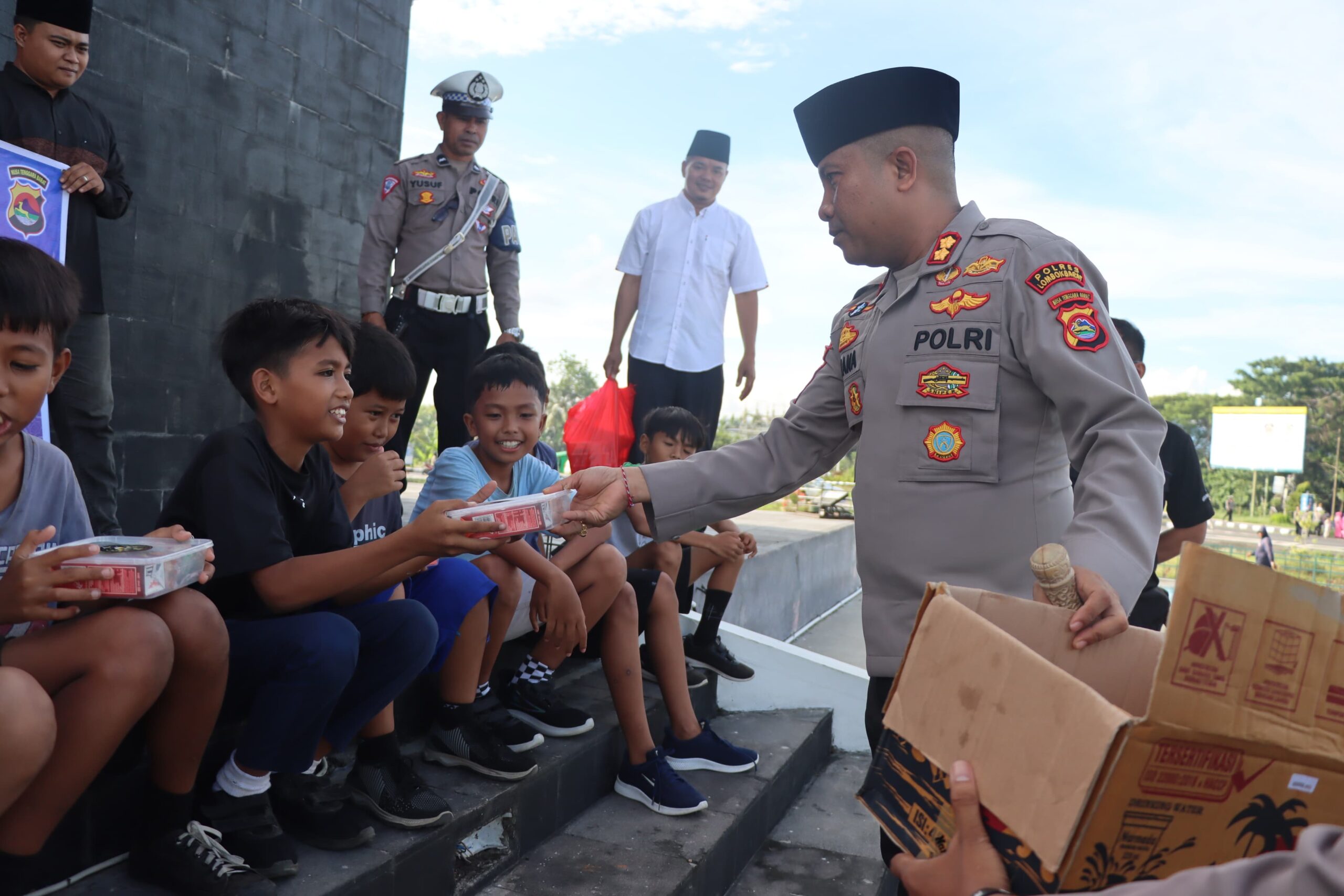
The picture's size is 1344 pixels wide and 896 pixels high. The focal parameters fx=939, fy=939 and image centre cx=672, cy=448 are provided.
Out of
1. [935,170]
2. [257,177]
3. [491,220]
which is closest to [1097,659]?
[935,170]

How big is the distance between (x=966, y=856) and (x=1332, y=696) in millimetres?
387

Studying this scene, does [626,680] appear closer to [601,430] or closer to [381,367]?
[381,367]

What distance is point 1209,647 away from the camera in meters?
0.87

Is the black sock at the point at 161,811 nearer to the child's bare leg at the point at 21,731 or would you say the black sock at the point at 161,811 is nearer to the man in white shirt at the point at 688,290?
the child's bare leg at the point at 21,731

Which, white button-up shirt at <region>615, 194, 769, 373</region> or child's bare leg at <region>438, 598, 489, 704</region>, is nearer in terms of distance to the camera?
child's bare leg at <region>438, 598, 489, 704</region>

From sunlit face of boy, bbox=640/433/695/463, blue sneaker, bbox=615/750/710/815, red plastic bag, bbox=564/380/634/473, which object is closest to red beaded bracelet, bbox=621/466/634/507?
blue sneaker, bbox=615/750/710/815

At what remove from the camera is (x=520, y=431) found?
2.77 meters

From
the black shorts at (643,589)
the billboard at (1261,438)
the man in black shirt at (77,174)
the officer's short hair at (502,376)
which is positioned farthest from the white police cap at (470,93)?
the billboard at (1261,438)

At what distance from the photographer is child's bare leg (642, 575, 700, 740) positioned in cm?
296

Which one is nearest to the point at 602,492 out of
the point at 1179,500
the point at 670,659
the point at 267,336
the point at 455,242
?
the point at 267,336

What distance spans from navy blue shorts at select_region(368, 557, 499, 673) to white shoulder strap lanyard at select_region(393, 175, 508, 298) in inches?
72.2

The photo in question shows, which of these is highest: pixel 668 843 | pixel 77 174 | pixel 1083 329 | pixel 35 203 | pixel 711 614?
pixel 77 174

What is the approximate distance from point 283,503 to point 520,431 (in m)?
0.95

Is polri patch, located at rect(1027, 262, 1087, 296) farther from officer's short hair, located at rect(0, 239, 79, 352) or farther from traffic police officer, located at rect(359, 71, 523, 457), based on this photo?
traffic police officer, located at rect(359, 71, 523, 457)
